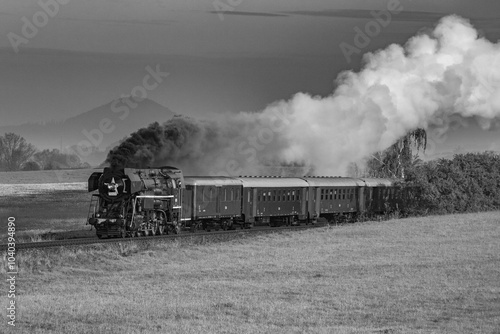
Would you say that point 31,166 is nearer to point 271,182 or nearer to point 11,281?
point 271,182

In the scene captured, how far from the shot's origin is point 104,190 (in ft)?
143

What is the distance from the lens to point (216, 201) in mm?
50875

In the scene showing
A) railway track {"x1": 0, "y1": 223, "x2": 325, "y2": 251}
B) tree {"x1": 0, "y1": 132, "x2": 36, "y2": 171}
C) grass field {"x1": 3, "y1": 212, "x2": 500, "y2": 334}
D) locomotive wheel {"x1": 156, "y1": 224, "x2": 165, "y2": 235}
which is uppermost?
tree {"x1": 0, "y1": 132, "x2": 36, "y2": 171}

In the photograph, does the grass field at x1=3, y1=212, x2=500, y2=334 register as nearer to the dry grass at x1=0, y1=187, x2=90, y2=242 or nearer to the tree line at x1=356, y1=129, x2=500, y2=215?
the dry grass at x1=0, y1=187, x2=90, y2=242

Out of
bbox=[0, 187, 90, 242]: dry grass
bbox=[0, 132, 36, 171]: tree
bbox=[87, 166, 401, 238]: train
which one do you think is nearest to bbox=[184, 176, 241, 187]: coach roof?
bbox=[87, 166, 401, 238]: train

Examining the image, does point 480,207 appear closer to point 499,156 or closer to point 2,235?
point 499,156

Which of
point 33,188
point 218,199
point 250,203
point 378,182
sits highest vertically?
point 33,188

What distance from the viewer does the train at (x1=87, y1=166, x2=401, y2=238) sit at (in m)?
43.2

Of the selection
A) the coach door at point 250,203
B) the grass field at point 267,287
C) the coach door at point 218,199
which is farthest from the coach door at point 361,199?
the grass field at point 267,287

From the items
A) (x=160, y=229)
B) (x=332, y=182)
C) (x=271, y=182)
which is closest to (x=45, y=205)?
(x=332, y=182)

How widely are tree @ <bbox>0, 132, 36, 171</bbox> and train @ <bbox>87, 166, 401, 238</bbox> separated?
128299 mm

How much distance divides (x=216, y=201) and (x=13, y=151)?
145764 mm

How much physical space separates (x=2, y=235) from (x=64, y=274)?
1802cm

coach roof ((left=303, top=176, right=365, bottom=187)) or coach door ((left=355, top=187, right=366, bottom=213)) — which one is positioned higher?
coach roof ((left=303, top=176, right=365, bottom=187))
